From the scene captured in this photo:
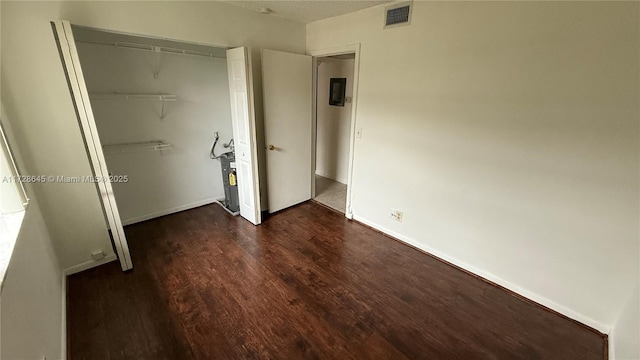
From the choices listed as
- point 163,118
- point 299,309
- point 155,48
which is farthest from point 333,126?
point 299,309

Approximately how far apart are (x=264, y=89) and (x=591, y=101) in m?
2.67

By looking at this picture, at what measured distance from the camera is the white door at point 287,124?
2.90m

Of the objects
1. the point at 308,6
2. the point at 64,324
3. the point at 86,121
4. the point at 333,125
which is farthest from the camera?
the point at 333,125

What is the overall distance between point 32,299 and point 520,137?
10.1 ft

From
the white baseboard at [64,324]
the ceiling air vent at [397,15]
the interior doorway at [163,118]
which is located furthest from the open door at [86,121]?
the ceiling air vent at [397,15]

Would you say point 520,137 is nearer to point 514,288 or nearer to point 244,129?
point 514,288

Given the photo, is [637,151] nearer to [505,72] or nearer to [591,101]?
[591,101]

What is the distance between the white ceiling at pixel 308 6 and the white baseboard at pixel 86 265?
2661 mm

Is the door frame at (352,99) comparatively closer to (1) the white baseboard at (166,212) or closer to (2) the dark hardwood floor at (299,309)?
(2) the dark hardwood floor at (299,309)

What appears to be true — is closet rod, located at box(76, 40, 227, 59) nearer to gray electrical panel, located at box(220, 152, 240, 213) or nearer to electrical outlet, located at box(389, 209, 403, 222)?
gray electrical panel, located at box(220, 152, 240, 213)

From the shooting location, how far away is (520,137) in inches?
74.2

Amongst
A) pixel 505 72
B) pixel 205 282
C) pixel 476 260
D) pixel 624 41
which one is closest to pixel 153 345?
pixel 205 282

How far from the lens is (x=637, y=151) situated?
1512mm

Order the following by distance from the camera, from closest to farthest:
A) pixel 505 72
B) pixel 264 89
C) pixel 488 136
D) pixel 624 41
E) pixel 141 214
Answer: pixel 624 41, pixel 505 72, pixel 488 136, pixel 264 89, pixel 141 214
